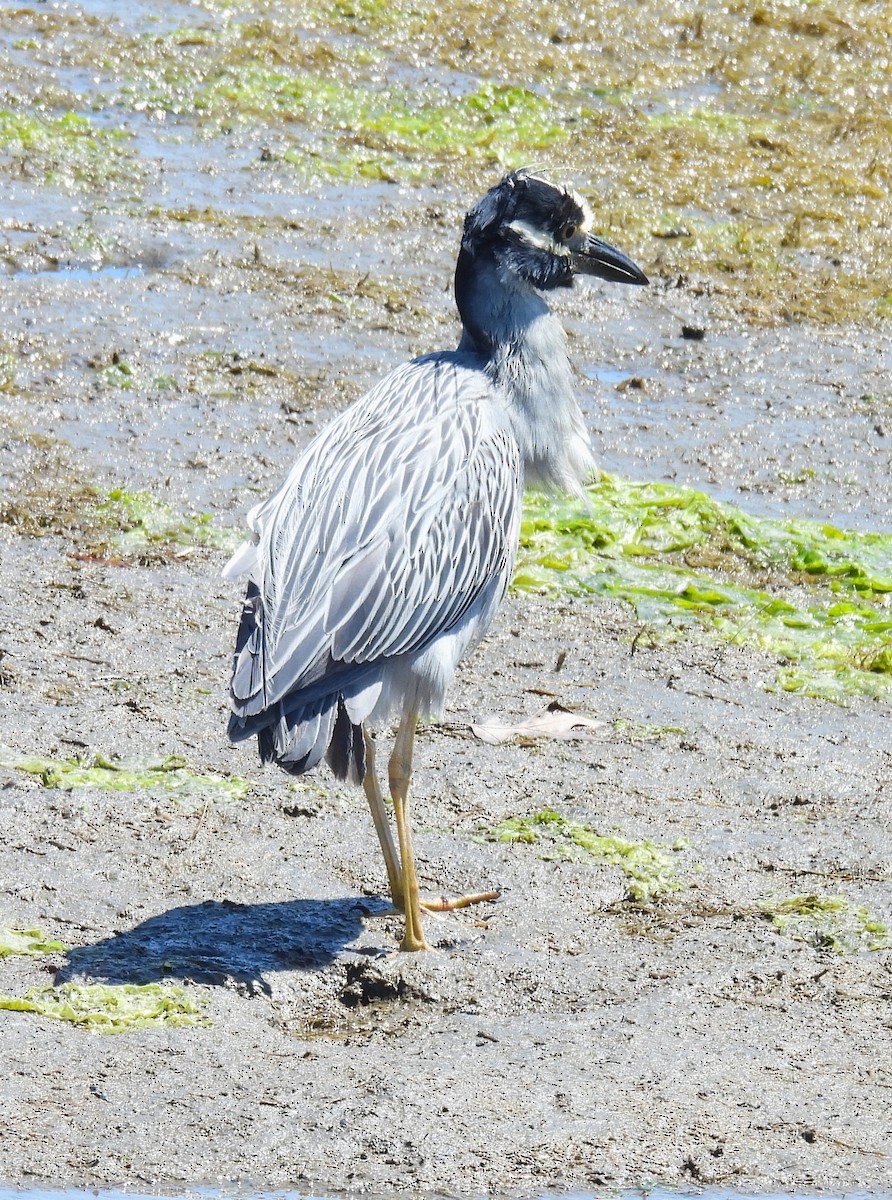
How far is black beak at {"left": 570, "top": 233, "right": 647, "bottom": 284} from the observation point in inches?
207

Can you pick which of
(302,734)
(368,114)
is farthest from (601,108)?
(302,734)

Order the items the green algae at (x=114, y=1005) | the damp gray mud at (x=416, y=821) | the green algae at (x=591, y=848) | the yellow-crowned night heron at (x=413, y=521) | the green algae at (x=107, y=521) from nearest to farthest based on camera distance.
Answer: the damp gray mud at (x=416, y=821)
the green algae at (x=114, y=1005)
the yellow-crowned night heron at (x=413, y=521)
the green algae at (x=591, y=848)
the green algae at (x=107, y=521)

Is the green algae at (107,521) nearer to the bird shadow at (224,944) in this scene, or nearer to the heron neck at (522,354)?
the heron neck at (522,354)

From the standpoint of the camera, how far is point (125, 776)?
5.35m

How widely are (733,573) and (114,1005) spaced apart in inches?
148

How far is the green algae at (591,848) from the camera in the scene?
16.6ft

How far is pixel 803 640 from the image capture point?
6730 mm

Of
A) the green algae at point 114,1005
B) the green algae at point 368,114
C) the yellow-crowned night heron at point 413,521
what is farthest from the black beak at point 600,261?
the green algae at point 368,114

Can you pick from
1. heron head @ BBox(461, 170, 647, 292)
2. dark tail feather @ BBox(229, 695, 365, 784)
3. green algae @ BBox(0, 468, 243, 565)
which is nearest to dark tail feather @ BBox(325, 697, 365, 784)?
dark tail feather @ BBox(229, 695, 365, 784)

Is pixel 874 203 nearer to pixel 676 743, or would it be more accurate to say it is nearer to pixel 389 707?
pixel 676 743

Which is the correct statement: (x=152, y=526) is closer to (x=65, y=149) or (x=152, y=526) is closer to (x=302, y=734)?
(x=302, y=734)

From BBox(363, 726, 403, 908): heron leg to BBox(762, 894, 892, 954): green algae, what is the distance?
1.05 meters

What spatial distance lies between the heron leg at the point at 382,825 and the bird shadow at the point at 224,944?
135 mm

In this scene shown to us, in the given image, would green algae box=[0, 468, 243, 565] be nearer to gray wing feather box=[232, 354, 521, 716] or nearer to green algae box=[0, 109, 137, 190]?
gray wing feather box=[232, 354, 521, 716]
